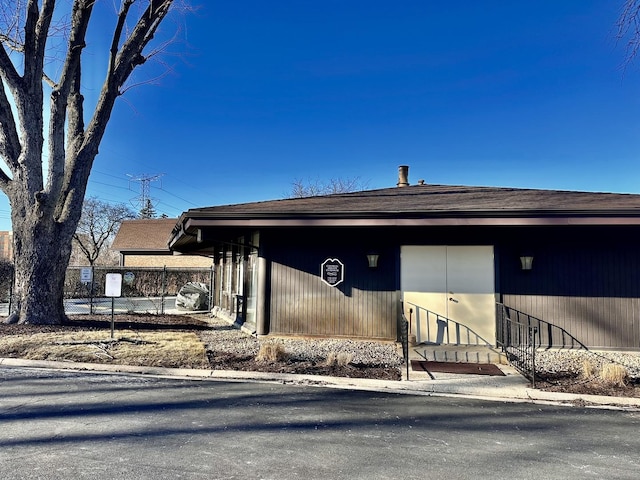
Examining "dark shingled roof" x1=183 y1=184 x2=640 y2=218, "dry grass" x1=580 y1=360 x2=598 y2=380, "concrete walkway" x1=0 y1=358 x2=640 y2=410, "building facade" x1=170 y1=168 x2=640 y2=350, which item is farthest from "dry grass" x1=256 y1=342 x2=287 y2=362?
"dry grass" x1=580 y1=360 x2=598 y2=380

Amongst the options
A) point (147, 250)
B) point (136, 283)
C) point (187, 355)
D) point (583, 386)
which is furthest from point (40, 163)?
point (147, 250)

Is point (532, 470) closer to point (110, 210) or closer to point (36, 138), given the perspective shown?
point (36, 138)

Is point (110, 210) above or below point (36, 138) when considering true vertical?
above

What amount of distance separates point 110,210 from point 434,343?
40733 millimetres

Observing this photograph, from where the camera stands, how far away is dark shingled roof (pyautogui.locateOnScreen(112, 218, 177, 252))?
3112 cm

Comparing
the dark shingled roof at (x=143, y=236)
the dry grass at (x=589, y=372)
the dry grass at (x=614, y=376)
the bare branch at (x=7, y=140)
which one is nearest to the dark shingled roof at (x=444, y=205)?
the dry grass at (x=589, y=372)

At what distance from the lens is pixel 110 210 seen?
41812mm

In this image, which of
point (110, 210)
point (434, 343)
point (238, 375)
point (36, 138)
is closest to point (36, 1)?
point (36, 138)

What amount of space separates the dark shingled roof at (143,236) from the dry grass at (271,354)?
84.2 feet

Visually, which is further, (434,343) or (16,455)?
(434,343)

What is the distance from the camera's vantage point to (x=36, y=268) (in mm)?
8914

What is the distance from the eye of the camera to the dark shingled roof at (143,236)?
102 ft

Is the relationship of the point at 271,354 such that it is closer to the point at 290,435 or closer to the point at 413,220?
the point at 290,435

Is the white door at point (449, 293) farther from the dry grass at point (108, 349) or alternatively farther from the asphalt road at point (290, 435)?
the dry grass at point (108, 349)
